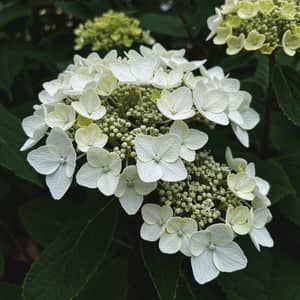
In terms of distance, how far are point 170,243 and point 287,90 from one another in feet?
2.26

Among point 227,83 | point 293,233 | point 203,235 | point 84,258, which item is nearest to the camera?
point 203,235

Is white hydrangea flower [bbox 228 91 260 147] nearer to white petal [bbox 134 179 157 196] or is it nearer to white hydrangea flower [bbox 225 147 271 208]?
white hydrangea flower [bbox 225 147 271 208]

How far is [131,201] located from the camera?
4.47 feet

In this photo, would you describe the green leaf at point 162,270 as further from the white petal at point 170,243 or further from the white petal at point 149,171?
the white petal at point 149,171

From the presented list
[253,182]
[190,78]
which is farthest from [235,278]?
[190,78]

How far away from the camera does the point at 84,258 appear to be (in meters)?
1.45

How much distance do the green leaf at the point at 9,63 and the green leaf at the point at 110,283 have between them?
880 millimetres

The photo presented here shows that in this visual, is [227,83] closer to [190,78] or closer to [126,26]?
[190,78]

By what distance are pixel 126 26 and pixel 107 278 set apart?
101 cm

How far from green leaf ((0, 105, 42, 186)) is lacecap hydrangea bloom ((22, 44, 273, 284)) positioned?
7cm

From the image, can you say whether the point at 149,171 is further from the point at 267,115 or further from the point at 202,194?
the point at 267,115

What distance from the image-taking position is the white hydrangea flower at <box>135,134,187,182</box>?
131cm

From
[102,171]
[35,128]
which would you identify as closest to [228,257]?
[102,171]

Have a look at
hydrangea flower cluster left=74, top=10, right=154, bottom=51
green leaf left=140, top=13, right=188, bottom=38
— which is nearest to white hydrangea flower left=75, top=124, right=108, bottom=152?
hydrangea flower cluster left=74, top=10, right=154, bottom=51
